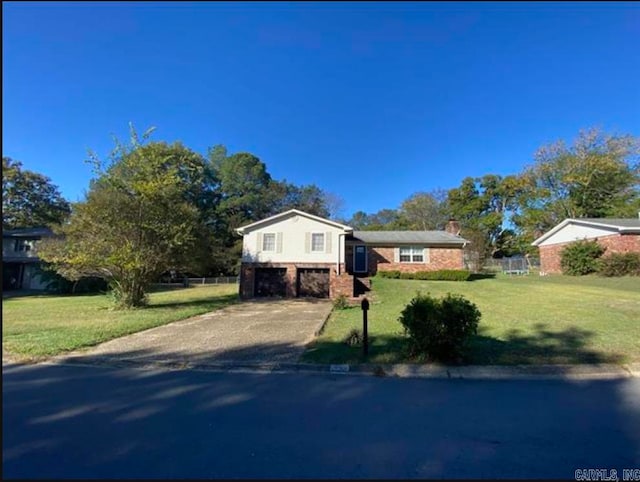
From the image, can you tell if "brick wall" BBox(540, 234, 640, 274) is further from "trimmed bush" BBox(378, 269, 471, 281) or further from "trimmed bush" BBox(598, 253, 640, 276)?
"trimmed bush" BBox(378, 269, 471, 281)

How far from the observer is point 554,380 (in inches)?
225

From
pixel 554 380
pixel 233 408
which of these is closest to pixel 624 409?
pixel 554 380

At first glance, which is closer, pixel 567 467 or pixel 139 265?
pixel 567 467

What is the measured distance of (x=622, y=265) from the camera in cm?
2372

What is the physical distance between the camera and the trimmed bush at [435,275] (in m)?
24.1

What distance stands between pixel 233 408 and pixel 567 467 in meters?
3.40

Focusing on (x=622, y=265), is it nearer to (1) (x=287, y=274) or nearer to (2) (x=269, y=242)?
(1) (x=287, y=274)

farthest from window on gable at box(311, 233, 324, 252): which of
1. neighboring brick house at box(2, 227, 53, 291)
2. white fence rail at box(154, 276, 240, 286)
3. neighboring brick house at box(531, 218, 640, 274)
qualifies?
neighboring brick house at box(2, 227, 53, 291)

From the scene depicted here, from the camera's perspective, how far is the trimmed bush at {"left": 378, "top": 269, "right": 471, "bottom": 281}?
2407 cm

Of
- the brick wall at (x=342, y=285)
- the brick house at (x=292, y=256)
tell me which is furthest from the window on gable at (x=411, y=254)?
the brick wall at (x=342, y=285)

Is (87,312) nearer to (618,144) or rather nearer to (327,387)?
(327,387)

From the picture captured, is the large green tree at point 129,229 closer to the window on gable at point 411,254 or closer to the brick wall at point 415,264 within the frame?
the brick wall at point 415,264

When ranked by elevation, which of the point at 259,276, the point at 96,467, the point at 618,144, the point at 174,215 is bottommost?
the point at 96,467

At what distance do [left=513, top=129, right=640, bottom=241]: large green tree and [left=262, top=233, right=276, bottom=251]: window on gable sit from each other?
32.2 m
